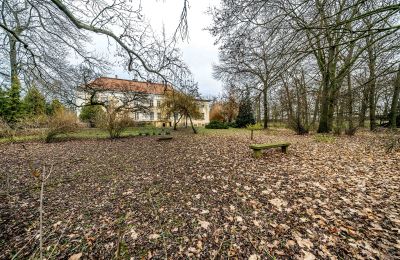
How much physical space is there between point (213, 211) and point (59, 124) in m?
10.9

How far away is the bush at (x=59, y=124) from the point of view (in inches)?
392

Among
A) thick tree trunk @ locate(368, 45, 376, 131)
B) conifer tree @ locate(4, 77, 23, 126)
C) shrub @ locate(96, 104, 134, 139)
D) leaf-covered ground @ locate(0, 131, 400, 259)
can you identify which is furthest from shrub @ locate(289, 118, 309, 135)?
conifer tree @ locate(4, 77, 23, 126)

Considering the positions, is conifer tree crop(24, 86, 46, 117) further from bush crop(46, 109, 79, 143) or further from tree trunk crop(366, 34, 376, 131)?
tree trunk crop(366, 34, 376, 131)

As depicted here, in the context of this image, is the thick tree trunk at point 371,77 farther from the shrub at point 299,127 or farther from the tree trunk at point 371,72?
the shrub at point 299,127

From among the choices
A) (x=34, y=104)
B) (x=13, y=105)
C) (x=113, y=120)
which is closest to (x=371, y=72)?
(x=113, y=120)

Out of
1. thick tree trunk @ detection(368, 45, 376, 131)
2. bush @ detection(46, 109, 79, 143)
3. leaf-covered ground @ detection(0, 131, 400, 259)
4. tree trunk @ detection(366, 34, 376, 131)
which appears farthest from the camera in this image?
bush @ detection(46, 109, 79, 143)

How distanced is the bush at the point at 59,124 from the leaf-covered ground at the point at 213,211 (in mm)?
5631

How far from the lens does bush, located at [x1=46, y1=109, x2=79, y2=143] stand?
392 inches

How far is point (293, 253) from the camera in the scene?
2.02 m

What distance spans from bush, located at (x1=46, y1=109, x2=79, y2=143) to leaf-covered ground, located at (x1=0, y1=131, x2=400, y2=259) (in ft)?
18.5

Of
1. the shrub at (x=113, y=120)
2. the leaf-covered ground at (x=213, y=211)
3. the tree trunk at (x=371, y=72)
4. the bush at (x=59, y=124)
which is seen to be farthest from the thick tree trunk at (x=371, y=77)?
the bush at (x=59, y=124)

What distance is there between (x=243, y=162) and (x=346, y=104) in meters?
8.84

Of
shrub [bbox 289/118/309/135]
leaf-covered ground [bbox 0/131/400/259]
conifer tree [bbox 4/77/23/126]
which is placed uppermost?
conifer tree [bbox 4/77/23/126]

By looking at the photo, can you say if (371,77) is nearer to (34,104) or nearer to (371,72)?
(371,72)
